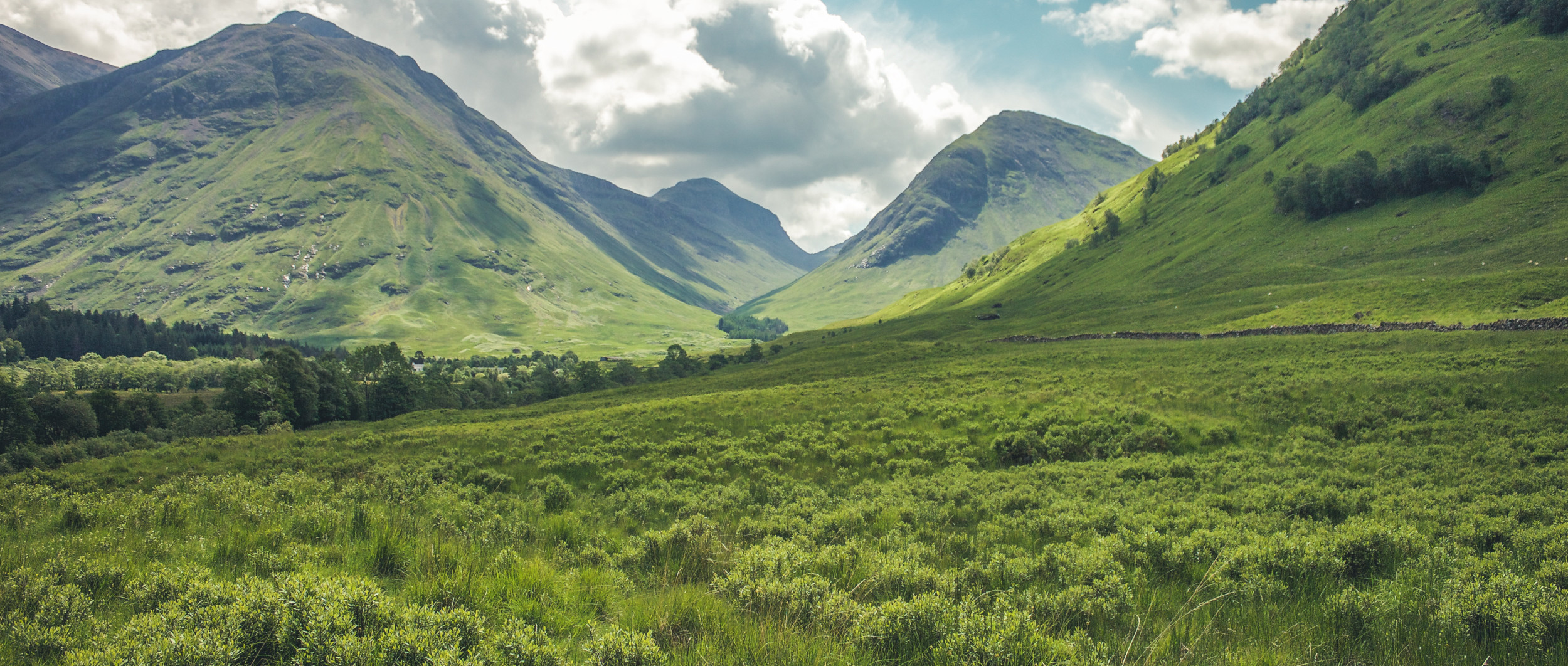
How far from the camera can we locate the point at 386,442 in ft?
101

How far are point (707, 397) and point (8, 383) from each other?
93947 millimetres

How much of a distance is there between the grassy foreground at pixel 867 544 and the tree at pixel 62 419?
82371 millimetres

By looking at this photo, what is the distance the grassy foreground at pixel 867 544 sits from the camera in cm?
593

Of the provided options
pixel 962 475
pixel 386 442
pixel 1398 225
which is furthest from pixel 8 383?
pixel 1398 225

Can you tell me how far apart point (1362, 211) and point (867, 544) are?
14367cm

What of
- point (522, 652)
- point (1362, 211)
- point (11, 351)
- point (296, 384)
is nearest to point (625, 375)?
point (296, 384)

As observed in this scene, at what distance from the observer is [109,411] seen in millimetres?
84875

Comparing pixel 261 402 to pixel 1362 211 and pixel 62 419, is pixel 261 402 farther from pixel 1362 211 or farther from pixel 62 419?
pixel 1362 211

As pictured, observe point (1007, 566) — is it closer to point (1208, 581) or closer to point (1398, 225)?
point (1208, 581)

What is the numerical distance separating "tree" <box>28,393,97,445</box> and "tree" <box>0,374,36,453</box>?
3960 mm

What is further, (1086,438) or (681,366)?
(681,366)

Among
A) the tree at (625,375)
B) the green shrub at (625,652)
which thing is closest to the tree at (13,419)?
the tree at (625,375)

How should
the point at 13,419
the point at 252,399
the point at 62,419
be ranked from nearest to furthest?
the point at 13,419
the point at 62,419
the point at 252,399

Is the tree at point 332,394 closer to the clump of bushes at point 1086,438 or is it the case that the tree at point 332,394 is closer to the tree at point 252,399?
the tree at point 252,399
